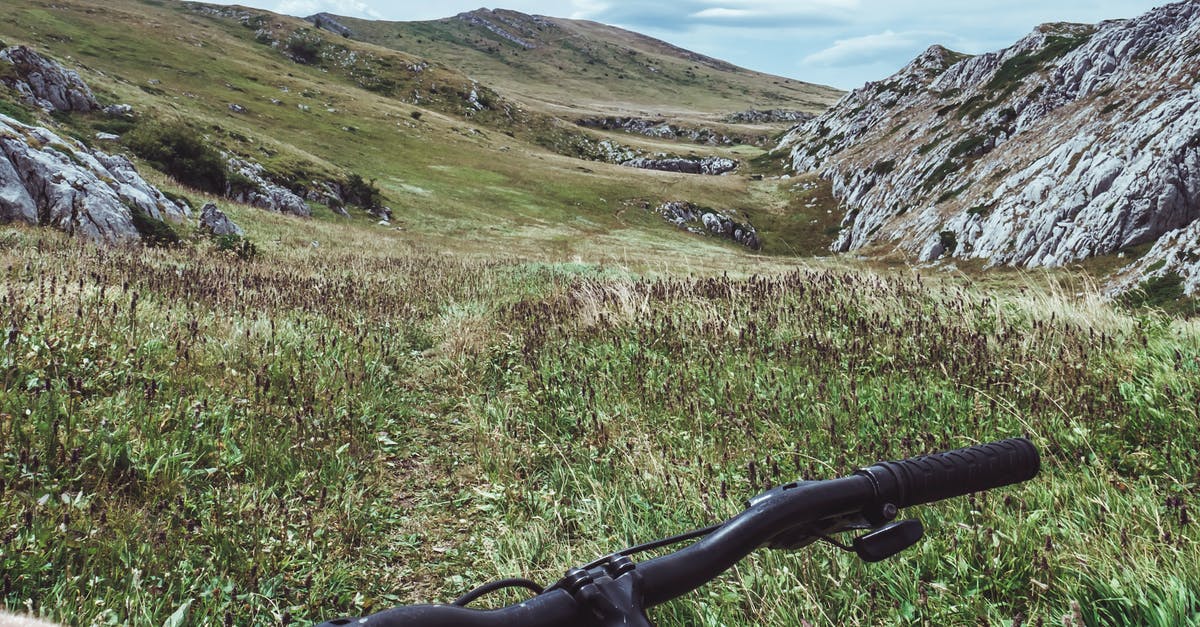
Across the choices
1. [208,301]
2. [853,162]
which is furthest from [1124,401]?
[853,162]

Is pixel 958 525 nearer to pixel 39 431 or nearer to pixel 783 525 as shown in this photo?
pixel 783 525

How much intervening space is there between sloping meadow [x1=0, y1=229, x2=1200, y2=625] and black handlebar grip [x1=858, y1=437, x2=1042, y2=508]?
980 mm

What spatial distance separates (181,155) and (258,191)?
A: 15.7 feet

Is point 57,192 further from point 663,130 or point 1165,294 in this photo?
point 663,130

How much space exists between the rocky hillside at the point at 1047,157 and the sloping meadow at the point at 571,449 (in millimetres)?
21074

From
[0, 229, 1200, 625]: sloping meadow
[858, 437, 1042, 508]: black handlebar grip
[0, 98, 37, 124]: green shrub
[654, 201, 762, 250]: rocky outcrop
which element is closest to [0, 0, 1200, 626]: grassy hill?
[0, 229, 1200, 625]: sloping meadow

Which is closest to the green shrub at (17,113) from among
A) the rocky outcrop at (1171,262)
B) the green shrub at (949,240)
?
the rocky outcrop at (1171,262)

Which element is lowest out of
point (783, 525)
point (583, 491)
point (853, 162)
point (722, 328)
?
point (583, 491)

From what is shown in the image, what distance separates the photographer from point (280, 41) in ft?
547

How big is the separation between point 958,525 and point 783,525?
2.14 meters

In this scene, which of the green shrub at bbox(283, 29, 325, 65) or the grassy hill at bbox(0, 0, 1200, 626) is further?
the green shrub at bbox(283, 29, 325, 65)

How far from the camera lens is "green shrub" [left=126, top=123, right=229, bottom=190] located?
37281 mm

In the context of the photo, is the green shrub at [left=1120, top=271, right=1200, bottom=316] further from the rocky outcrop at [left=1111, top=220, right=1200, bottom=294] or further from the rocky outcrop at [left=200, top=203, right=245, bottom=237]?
the rocky outcrop at [left=200, top=203, right=245, bottom=237]

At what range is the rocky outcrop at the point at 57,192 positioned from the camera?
55.7 feet
